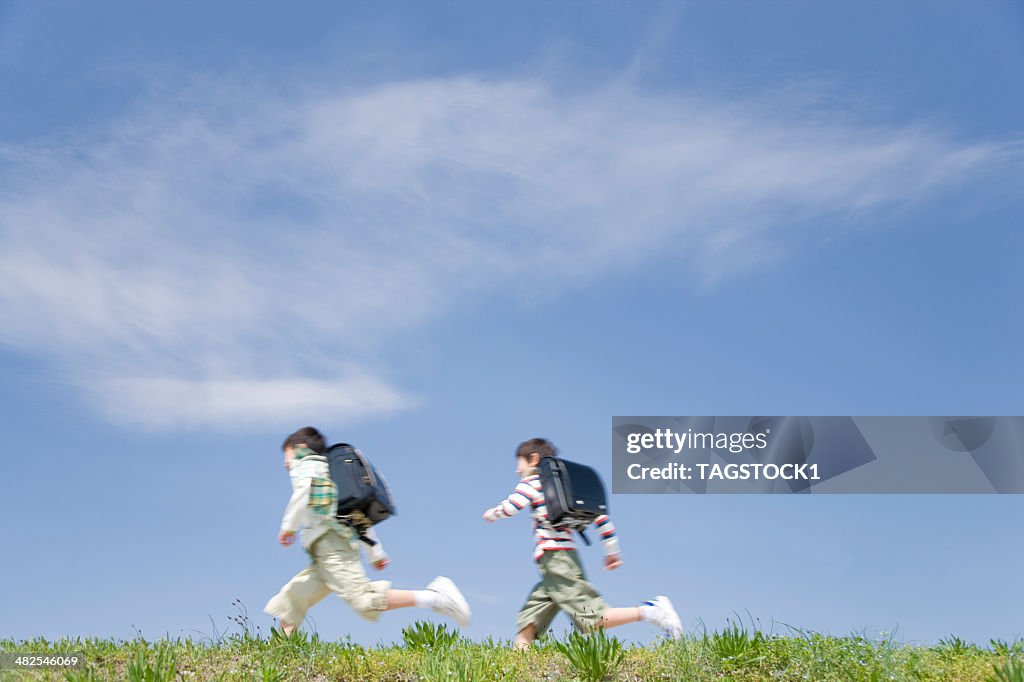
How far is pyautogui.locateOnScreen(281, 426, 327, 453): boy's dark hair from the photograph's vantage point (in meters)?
9.65

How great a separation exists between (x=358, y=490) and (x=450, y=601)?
4.80 feet

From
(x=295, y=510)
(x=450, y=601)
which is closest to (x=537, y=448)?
(x=450, y=601)

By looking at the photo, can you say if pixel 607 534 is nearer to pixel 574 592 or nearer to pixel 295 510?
pixel 574 592

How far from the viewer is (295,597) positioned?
9.45 meters

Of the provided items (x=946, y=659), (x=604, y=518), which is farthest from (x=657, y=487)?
(x=946, y=659)

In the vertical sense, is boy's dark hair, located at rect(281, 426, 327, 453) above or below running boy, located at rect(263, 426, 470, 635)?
above

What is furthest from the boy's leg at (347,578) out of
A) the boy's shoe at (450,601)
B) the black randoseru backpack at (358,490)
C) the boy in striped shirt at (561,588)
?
the boy in striped shirt at (561,588)

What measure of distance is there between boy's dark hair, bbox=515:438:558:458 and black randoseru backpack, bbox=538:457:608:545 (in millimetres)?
223

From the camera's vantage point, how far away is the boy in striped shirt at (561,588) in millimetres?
9453

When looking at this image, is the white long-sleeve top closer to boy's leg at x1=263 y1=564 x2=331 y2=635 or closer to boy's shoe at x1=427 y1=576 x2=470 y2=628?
boy's leg at x1=263 y1=564 x2=331 y2=635

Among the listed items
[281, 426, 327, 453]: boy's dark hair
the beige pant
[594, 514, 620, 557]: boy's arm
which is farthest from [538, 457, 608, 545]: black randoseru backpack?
[281, 426, 327, 453]: boy's dark hair

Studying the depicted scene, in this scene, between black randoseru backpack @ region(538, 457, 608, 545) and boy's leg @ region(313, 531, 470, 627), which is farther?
black randoseru backpack @ region(538, 457, 608, 545)

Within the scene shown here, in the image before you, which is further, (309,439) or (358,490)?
(309,439)

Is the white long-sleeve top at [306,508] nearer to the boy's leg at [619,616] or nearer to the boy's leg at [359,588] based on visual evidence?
the boy's leg at [359,588]
